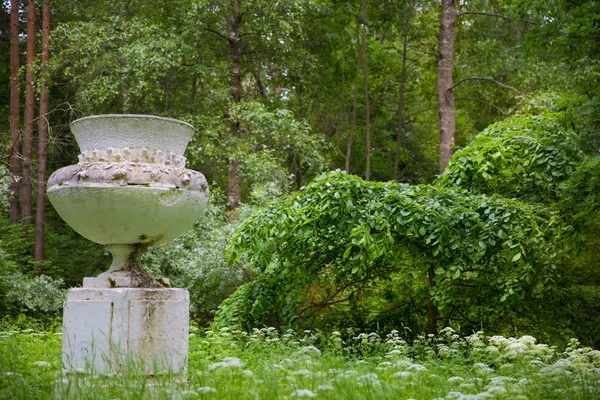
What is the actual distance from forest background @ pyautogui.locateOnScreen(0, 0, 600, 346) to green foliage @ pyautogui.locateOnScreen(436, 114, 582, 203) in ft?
0.08

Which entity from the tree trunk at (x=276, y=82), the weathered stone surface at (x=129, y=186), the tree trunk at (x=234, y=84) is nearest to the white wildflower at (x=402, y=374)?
the weathered stone surface at (x=129, y=186)

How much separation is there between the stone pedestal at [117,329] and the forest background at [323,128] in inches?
90.5

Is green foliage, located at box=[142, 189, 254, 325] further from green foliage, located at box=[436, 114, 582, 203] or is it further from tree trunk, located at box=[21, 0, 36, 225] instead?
green foliage, located at box=[436, 114, 582, 203]

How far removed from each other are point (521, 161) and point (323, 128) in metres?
10.7

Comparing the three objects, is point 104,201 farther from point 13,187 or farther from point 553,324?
point 13,187

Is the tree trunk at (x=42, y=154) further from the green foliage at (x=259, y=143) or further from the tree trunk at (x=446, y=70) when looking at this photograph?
the tree trunk at (x=446, y=70)

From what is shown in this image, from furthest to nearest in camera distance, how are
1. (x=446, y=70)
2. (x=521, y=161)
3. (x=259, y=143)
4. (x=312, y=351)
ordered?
(x=259, y=143)
(x=446, y=70)
(x=521, y=161)
(x=312, y=351)

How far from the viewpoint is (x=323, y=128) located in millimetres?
16922

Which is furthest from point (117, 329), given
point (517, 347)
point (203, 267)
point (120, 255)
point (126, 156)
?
→ point (203, 267)

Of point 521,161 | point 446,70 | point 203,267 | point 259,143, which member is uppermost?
point 446,70

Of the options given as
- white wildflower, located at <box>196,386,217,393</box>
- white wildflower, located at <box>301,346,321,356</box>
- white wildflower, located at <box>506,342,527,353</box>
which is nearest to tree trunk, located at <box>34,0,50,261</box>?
white wildflower, located at <box>301,346,321,356</box>

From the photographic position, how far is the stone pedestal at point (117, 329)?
3.69 meters

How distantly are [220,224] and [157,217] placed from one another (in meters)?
6.96

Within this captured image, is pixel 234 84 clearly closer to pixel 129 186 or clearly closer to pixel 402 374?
pixel 129 186
